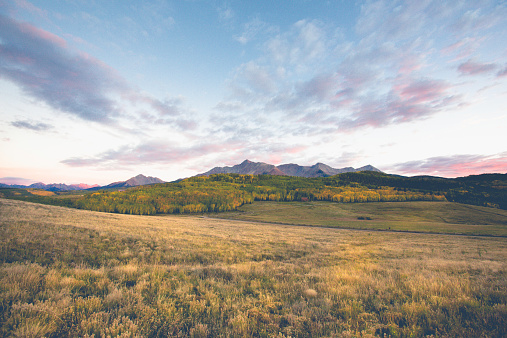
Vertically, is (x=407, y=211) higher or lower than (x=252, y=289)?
lower

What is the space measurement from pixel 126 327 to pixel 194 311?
4.90ft

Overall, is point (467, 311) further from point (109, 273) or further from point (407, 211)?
point (407, 211)

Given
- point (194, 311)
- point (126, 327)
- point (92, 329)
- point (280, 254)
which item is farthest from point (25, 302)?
point (280, 254)

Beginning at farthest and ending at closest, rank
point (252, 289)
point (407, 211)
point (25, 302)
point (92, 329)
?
point (407, 211), point (252, 289), point (25, 302), point (92, 329)

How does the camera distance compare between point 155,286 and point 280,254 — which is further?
point 280,254

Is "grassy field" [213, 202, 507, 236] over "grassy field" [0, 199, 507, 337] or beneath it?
beneath

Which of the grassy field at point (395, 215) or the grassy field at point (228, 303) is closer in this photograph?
the grassy field at point (228, 303)

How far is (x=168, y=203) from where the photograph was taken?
10188 centimetres

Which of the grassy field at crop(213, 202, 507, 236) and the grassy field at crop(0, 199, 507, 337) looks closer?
the grassy field at crop(0, 199, 507, 337)

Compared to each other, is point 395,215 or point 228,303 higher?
point 228,303

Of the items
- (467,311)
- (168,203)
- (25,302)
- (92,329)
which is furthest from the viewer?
(168,203)

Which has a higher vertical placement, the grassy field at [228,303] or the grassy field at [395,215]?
the grassy field at [228,303]

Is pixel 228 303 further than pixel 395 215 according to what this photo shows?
No

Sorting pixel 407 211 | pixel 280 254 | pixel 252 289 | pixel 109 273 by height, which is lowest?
pixel 407 211
